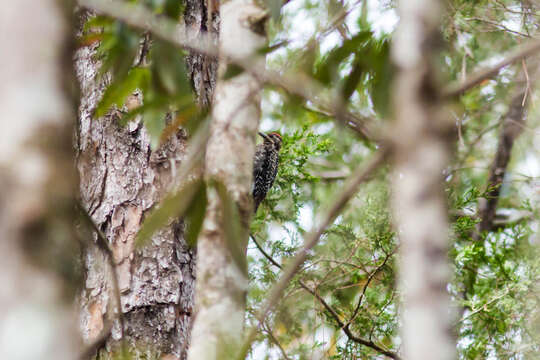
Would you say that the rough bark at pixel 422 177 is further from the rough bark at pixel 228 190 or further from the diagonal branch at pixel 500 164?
the diagonal branch at pixel 500 164

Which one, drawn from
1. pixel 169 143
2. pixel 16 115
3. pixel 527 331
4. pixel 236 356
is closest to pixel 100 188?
pixel 169 143

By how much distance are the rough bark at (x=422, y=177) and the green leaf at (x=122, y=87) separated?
3.11ft

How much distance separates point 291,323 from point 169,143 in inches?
44.5

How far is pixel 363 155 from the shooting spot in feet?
14.6

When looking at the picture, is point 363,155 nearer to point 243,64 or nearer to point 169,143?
point 169,143

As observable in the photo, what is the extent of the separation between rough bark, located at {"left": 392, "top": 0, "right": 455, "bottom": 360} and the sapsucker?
338cm

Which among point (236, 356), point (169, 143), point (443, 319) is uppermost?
point (169, 143)

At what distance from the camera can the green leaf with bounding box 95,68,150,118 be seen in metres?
1.45

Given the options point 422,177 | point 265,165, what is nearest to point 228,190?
point 422,177

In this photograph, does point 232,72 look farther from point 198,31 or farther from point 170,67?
point 198,31

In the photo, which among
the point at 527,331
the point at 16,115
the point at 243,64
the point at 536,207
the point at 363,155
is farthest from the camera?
the point at 363,155

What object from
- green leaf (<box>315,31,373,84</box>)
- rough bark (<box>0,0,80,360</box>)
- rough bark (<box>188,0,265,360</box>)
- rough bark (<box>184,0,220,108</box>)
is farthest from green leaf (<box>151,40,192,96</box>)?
rough bark (<box>184,0,220,108</box>)

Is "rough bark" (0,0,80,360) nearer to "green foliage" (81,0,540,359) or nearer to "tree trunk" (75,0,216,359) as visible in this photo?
"green foliage" (81,0,540,359)

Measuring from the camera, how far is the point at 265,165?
4.48 m
